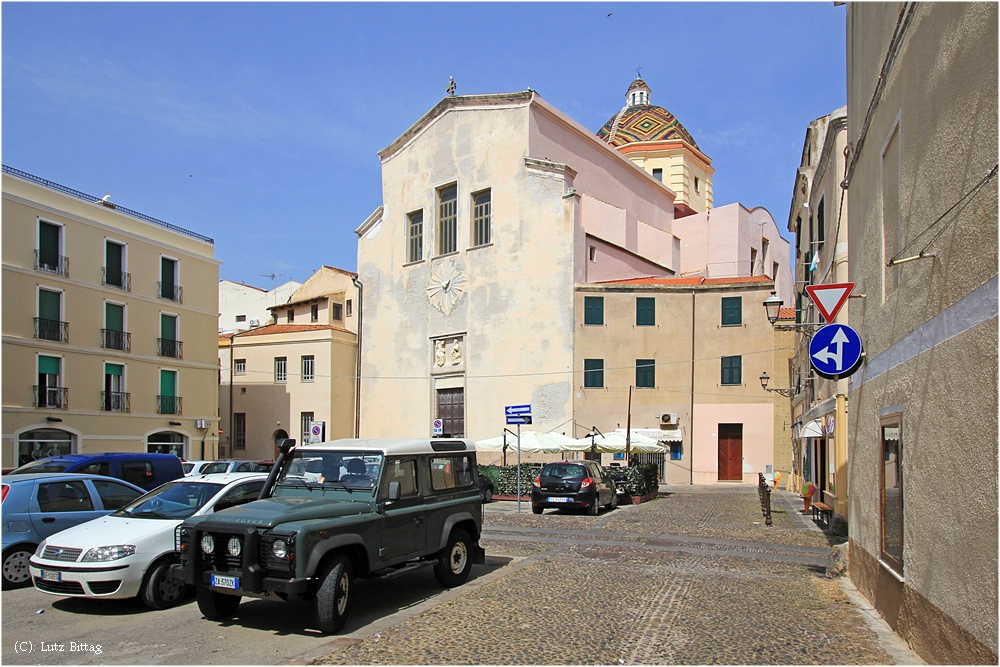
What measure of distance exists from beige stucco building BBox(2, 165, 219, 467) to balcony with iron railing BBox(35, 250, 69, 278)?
0.04 m

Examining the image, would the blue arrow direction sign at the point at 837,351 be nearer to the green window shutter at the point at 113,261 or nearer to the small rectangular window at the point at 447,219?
the green window shutter at the point at 113,261

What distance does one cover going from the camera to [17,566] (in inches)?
405

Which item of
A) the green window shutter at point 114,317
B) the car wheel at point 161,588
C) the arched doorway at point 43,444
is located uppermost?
the green window shutter at point 114,317

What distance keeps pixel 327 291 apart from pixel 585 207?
19856 millimetres

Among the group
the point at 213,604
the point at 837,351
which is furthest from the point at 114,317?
the point at 837,351

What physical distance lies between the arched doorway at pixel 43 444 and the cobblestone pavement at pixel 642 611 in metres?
22.0

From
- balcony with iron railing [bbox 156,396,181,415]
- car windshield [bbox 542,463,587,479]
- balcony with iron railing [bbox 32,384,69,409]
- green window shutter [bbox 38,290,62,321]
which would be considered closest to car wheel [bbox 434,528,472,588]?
car windshield [bbox 542,463,587,479]

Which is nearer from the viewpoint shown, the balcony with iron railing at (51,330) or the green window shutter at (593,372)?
the balcony with iron railing at (51,330)

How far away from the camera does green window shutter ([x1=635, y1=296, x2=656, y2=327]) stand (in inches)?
1436

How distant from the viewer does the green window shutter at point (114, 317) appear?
32.9 m

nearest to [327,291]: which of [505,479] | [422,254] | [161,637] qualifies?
[422,254]

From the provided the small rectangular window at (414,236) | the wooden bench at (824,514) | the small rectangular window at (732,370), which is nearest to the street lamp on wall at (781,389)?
the small rectangular window at (732,370)

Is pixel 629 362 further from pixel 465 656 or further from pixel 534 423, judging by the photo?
pixel 465 656

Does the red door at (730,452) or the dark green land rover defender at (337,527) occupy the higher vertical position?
the dark green land rover defender at (337,527)
